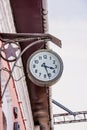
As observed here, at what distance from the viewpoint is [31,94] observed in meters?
13.3

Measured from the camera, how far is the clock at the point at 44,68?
20.7 ft

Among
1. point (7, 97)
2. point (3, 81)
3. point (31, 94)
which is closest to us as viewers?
point (3, 81)

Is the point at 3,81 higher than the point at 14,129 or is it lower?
higher

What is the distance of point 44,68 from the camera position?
6.53 metres

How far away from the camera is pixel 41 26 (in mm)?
8891

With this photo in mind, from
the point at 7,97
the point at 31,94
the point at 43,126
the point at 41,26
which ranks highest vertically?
the point at 41,26

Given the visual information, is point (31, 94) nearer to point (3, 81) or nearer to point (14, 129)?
point (14, 129)

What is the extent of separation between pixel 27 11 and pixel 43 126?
9616mm

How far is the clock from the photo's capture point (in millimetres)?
6320

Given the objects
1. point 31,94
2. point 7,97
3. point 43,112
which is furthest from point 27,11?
point 43,112

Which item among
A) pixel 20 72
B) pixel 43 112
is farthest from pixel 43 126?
pixel 20 72

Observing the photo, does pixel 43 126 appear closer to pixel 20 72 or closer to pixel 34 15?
pixel 20 72

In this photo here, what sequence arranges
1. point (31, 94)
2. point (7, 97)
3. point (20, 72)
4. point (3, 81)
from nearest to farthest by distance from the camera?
point (3, 81), point (7, 97), point (20, 72), point (31, 94)

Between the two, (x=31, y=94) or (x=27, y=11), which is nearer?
(x=27, y=11)
